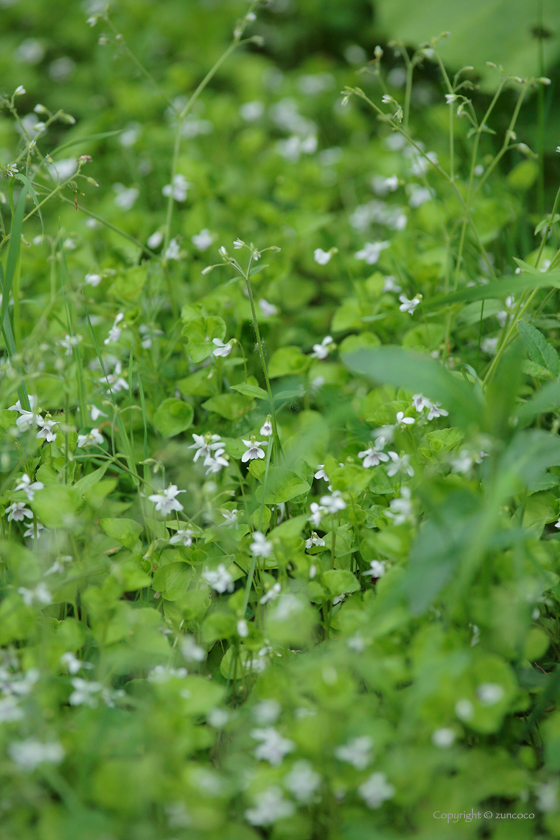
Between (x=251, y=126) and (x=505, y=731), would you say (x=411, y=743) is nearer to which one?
(x=505, y=731)

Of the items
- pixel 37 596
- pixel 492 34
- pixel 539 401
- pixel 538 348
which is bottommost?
pixel 37 596

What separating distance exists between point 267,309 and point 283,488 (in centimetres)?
91

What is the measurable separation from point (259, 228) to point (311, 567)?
2201 mm

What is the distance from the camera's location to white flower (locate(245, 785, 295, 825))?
112 cm

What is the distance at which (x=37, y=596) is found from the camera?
137cm

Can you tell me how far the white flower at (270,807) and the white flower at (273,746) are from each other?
62mm

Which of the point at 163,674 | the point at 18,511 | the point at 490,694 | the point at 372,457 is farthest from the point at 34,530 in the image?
the point at 490,694

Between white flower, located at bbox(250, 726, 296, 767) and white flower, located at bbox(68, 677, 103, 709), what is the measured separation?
33cm

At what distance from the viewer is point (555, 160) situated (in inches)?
134

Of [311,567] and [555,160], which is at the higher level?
[555,160]

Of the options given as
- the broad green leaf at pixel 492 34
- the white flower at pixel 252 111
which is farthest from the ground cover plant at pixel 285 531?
the white flower at pixel 252 111

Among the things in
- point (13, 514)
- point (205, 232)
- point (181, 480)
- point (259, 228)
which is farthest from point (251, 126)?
point (13, 514)

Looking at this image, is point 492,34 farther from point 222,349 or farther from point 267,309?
point 222,349

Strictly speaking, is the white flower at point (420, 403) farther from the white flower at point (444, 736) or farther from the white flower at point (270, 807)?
the white flower at point (270, 807)
